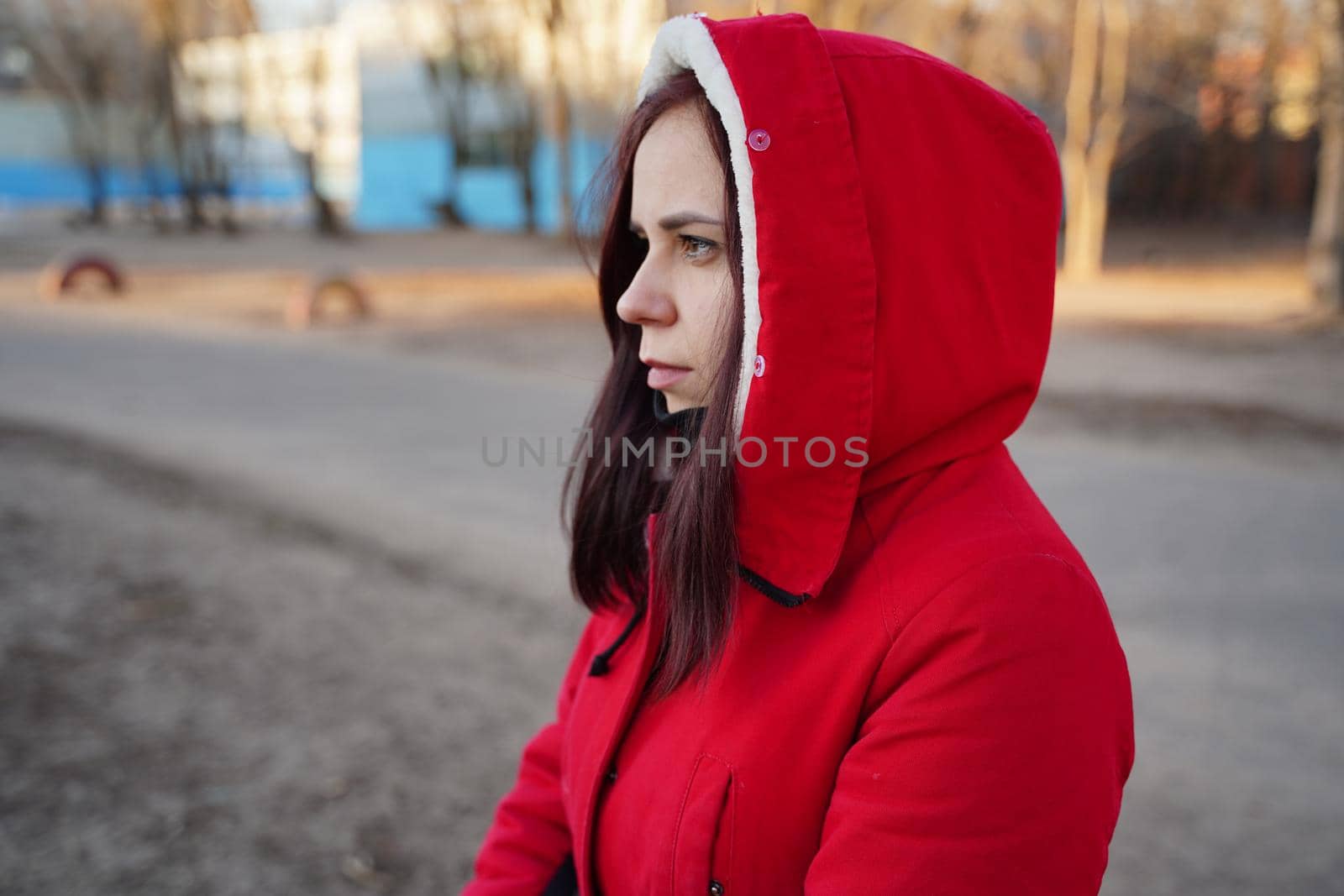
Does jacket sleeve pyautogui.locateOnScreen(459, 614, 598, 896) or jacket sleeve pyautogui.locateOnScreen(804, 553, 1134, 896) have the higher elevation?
jacket sleeve pyautogui.locateOnScreen(804, 553, 1134, 896)

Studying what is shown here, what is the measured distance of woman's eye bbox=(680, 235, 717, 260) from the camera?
1.43 m

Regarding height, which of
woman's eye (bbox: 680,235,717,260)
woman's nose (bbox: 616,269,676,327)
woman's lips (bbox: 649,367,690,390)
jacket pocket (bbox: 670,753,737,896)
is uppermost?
woman's eye (bbox: 680,235,717,260)

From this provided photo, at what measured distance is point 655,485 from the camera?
71.6 inches

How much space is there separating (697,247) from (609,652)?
645 mm

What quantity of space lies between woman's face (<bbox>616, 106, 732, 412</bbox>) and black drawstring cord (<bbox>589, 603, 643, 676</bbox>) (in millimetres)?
362

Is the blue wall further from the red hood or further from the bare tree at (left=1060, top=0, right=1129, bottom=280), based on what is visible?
the red hood

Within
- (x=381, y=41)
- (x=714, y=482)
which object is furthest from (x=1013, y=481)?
(x=381, y=41)

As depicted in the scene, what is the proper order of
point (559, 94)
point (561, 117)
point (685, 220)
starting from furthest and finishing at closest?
point (561, 117)
point (559, 94)
point (685, 220)

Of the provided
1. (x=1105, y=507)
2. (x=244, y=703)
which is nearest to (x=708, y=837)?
(x=244, y=703)

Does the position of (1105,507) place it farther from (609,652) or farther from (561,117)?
(561,117)

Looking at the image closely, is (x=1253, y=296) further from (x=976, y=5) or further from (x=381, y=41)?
(x=381, y=41)

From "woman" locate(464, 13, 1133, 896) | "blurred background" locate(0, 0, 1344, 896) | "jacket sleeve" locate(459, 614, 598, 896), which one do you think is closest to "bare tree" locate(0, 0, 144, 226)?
"blurred background" locate(0, 0, 1344, 896)

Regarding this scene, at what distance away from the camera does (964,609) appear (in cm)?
116

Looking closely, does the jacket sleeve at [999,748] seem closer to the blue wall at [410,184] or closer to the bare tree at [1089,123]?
the bare tree at [1089,123]
